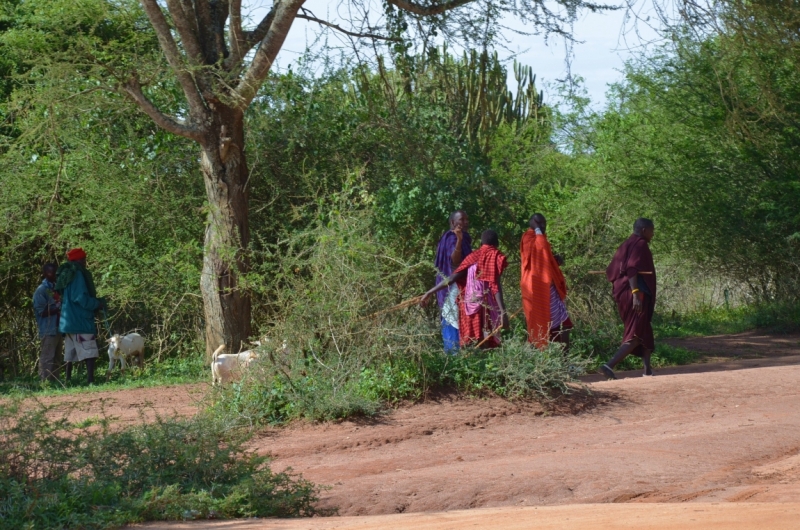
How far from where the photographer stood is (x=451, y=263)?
1054cm

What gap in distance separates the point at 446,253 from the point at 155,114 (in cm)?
364

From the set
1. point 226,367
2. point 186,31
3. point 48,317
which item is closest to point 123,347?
point 48,317

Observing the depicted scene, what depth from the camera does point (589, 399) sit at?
29.5 feet

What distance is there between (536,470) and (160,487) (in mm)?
2729

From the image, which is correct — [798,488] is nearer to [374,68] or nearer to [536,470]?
[536,470]

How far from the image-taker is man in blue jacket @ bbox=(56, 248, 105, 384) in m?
12.3

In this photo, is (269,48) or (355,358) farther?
(269,48)

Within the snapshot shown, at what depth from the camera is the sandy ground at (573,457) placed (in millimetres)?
5492

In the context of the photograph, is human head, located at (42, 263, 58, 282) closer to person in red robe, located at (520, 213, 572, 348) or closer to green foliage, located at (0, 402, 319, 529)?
person in red robe, located at (520, 213, 572, 348)

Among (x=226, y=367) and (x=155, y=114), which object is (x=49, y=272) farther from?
(x=226, y=367)

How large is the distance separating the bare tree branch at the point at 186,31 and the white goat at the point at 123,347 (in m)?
4.32

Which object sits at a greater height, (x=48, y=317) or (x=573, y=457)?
(x=48, y=317)

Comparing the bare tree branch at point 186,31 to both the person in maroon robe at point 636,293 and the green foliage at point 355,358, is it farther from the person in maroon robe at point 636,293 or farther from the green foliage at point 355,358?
the person in maroon robe at point 636,293

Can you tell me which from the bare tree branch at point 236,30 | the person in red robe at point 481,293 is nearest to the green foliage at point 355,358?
the person in red robe at point 481,293
